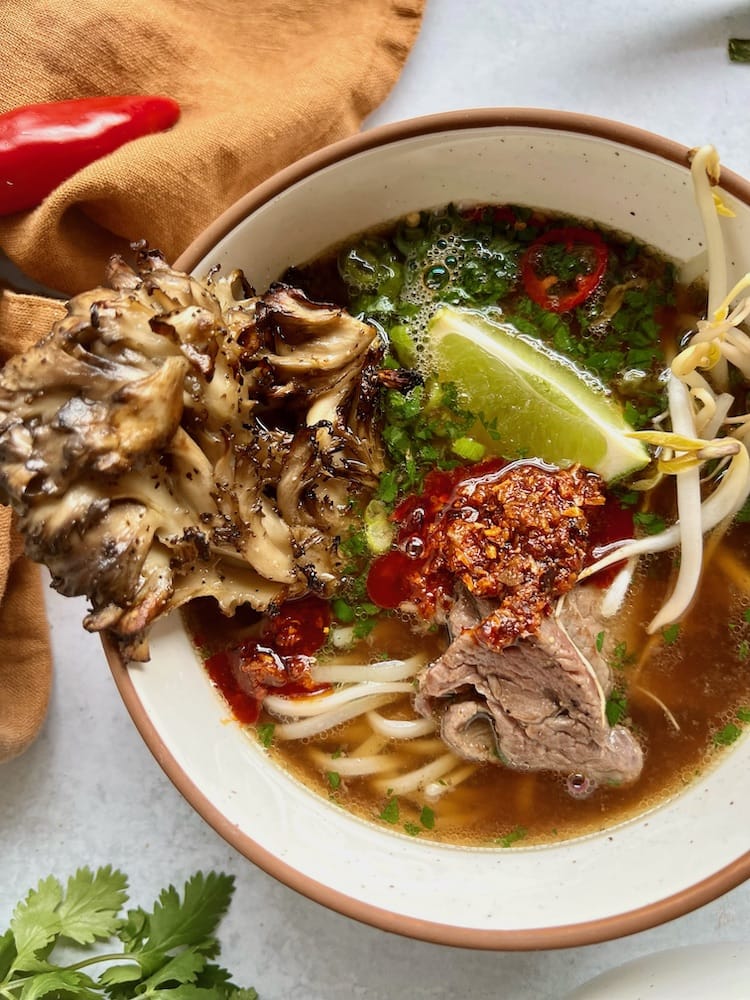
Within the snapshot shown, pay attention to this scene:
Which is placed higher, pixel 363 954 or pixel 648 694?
pixel 648 694

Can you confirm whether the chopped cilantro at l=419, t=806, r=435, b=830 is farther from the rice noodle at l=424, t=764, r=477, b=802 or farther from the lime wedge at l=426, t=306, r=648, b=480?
the lime wedge at l=426, t=306, r=648, b=480

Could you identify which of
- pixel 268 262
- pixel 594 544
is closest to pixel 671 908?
pixel 594 544

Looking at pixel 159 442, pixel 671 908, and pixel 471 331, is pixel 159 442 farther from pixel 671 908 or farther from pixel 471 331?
pixel 671 908

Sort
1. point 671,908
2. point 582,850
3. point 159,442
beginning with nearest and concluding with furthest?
point 159,442 < point 671,908 < point 582,850

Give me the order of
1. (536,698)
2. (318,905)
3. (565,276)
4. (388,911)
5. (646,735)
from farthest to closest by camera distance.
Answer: (318,905) < (565,276) < (646,735) < (536,698) < (388,911)

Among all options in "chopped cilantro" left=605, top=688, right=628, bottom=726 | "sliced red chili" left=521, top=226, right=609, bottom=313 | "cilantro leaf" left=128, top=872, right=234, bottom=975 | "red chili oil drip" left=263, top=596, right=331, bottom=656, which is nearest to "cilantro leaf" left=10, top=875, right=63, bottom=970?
"cilantro leaf" left=128, top=872, right=234, bottom=975

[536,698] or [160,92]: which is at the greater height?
[160,92]

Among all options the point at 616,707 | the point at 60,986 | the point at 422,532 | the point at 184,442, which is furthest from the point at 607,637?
the point at 60,986

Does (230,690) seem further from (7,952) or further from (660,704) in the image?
(660,704)
